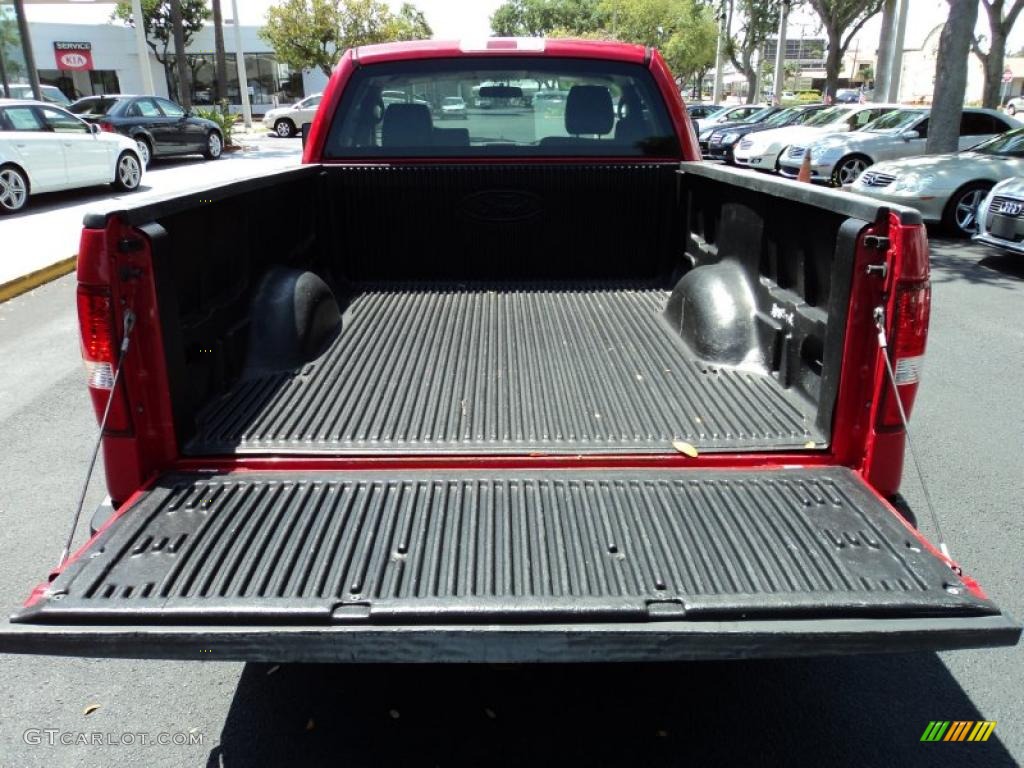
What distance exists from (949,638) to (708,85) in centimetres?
12414

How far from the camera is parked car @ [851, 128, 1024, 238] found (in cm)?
1102

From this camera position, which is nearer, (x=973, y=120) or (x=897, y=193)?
(x=897, y=193)

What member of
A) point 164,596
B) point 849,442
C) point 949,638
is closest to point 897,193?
point 849,442

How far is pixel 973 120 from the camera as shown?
49.6ft

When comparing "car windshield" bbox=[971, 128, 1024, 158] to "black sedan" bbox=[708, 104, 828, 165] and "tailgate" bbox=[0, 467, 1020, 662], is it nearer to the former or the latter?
"black sedan" bbox=[708, 104, 828, 165]

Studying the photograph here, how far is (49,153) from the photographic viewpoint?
515 inches

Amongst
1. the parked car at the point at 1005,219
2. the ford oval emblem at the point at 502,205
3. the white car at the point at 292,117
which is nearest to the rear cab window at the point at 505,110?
the ford oval emblem at the point at 502,205

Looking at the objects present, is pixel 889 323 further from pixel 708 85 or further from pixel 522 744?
pixel 708 85

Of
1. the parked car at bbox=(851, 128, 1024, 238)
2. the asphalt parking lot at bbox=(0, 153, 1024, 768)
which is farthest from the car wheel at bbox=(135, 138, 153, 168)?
the asphalt parking lot at bbox=(0, 153, 1024, 768)

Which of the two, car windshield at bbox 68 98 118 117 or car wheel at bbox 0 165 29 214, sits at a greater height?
car windshield at bbox 68 98 118 117

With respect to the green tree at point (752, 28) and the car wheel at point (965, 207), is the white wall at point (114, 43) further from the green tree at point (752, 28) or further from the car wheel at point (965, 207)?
the car wheel at point (965, 207)

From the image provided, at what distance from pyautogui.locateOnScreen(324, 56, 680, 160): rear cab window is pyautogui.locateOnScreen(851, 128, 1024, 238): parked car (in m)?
7.91

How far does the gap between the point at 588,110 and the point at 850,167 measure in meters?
12.2

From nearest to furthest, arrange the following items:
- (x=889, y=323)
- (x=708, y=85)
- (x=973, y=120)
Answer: (x=889, y=323) < (x=973, y=120) < (x=708, y=85)
